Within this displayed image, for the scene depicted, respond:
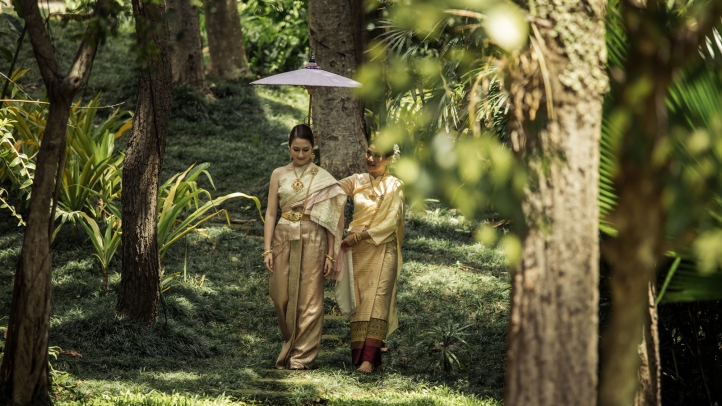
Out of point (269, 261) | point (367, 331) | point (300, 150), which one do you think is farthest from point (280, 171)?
point (367, 331)

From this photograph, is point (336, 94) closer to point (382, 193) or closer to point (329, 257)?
point (382, 193)

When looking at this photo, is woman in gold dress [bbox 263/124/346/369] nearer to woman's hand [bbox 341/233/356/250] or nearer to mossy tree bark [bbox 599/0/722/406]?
woman's hand [bbox 341/233/356/250]

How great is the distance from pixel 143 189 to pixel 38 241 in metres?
2.16

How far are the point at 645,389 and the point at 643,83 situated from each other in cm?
218

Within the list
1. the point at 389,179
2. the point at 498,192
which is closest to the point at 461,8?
the point at 498,192

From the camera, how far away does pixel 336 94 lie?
1016 centimetres

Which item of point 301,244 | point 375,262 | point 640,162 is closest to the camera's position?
point 640,162

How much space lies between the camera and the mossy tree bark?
2486 mm

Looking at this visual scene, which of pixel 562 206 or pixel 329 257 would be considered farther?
pixel 329 257

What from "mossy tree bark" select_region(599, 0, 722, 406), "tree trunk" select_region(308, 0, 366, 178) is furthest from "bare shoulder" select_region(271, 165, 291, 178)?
"mossy tree bark" select_region(599, 0, 722, 406)

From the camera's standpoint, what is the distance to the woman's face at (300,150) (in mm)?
6496

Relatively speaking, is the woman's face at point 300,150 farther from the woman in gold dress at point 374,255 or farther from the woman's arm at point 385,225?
the woman's arm at point 385,225

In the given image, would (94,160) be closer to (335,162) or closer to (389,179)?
(335,162)

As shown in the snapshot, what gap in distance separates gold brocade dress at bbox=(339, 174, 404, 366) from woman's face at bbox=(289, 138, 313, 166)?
41 centimetres
